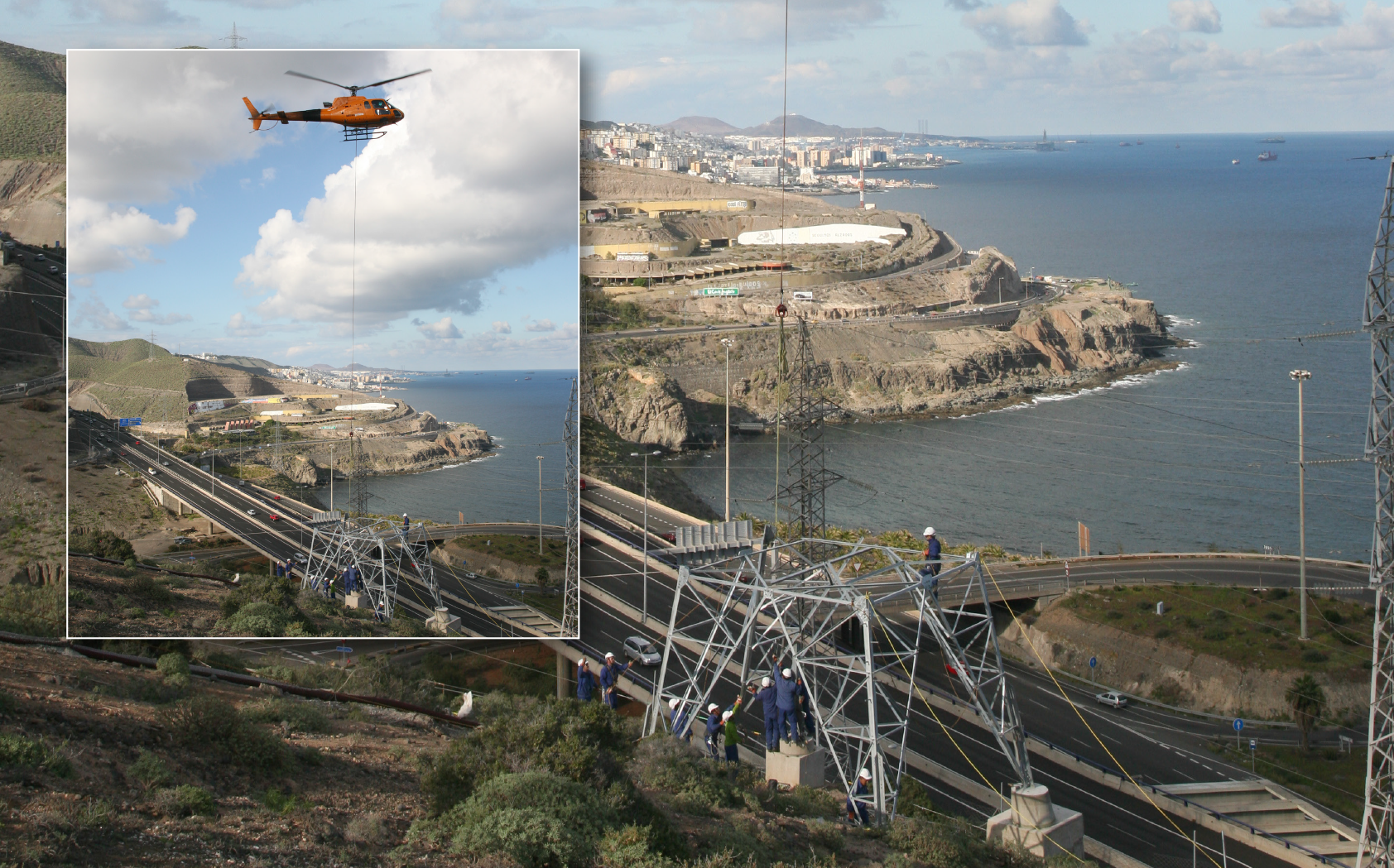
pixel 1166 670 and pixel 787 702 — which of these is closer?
pixel 787 702

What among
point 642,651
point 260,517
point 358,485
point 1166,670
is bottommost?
point 1166,670

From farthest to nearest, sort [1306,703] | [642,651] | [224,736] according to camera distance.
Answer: [1306,703], [642,651], [224,736]

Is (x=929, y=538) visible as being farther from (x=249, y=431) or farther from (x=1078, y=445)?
(x=1078, y=445)

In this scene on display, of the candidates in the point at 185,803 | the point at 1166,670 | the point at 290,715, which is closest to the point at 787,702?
the point at 290,715

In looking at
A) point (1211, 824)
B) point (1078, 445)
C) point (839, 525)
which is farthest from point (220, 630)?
point (1078, 445)

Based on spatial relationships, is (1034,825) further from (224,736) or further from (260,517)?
(260,517)

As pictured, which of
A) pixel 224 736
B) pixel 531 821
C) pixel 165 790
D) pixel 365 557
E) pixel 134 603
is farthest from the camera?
pixel 365 557

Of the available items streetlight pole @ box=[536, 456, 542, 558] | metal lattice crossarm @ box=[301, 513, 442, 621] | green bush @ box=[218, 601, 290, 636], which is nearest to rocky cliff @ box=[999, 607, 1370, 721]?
streetlight pole @ box=[536, 456, 542, 558]
